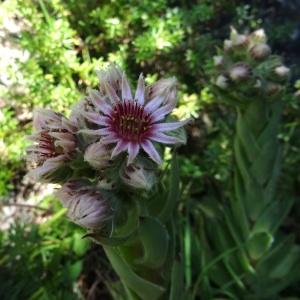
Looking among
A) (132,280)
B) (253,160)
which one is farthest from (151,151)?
(253,160)

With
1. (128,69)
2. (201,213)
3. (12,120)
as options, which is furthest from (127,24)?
(201,213)

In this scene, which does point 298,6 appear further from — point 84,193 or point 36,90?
point 84,193

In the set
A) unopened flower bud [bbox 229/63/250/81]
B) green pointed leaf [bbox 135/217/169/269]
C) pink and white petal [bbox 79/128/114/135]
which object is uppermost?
unopened flower bud [bbox 229/63/250/81]

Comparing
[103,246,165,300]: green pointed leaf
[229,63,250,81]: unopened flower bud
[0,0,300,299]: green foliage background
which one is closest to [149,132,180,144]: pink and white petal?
[103,246,165,300]: green pointed leaf

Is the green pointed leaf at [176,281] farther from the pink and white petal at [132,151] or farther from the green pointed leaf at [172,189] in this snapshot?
the pink and white petal at [132,151]

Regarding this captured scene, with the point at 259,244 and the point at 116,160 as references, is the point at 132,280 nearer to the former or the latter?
the point at 116,160

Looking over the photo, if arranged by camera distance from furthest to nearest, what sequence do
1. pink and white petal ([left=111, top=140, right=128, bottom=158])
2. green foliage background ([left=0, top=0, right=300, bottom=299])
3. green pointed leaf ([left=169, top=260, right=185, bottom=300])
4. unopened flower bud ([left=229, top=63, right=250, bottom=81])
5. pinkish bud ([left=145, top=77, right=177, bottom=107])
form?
green foliage background ([left=0, top=0, right=300, bottom=299]) → unopened flower bud ([left=229, top=63, right=250, bottom=81]) → green pointed leaf ([left=169, top=260, right=185, bottom=300]) → pinkish bud ([left=145, top=77, right=177, bottom=107]) → pink and white petal ([left=111, top=140, right=128, bottom=158])

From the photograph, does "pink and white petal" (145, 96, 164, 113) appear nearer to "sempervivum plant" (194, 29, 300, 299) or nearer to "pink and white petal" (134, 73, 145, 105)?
"pink and white petal" (134, 73, 145, 105)

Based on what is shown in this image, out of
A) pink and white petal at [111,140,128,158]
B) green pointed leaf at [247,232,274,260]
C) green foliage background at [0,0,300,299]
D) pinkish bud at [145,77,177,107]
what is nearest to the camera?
pink and white petal at [111,140,128,158]
